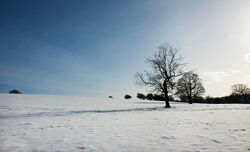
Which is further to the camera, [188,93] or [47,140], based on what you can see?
[188,93]

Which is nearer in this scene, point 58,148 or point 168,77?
point 58,148

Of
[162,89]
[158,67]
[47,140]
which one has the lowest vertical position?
[47,140]

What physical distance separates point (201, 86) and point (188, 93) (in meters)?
4.98

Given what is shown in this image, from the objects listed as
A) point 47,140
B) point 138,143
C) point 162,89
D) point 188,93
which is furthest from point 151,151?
point 188,93

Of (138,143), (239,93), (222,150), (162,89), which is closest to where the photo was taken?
(222,150)

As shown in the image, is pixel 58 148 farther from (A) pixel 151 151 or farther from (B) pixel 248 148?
(B) pixel 248 148

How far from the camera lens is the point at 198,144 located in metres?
3.68

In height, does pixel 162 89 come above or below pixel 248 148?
above

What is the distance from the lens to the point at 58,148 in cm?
354

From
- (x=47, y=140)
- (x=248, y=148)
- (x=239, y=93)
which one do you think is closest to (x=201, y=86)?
(x=239, y=93)

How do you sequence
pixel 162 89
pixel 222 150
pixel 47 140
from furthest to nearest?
pixel 162 89 < pixel 47 140 < pixel 222 150

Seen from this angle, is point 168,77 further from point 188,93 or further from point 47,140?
point 188,93

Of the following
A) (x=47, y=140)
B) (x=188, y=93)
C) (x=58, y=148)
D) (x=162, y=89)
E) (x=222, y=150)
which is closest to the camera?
(x=222, y=150)

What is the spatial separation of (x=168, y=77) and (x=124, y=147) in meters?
18.6
